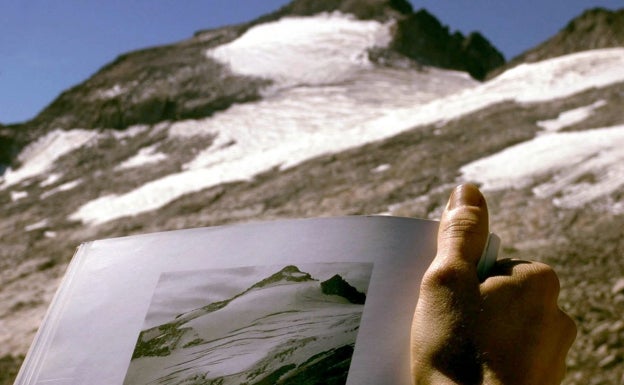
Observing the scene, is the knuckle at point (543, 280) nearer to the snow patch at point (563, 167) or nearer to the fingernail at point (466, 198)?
the fingernail at point (466, 198)

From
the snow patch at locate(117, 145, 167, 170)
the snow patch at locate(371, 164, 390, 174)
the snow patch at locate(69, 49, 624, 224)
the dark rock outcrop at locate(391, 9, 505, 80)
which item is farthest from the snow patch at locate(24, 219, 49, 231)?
the dark rock outcrop at locate(391, 9, 505, 80)

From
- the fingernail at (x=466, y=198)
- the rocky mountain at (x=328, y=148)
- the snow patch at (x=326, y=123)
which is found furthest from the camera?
the snow patch at (x=326, y=123)

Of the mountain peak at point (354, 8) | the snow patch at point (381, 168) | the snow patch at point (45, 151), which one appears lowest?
the snow patch at point (381, 168)

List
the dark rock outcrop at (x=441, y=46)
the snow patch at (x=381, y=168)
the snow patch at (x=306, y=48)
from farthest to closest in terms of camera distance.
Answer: the dark rock outcrop at (x=441, y=46)
the snow patch at (x=306, y=48)
the snow patch at (x=381, y=168)

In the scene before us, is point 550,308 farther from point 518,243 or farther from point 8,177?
point 8,177

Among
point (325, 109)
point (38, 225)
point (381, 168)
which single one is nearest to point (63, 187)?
point (38, 225)

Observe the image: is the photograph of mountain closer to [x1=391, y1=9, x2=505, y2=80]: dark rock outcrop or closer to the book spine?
the book spine

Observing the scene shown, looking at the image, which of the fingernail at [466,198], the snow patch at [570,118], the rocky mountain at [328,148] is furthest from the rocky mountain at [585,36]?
the fingernail at [466,198]

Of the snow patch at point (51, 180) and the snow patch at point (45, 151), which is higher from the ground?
the snow patch at point (45, 151)

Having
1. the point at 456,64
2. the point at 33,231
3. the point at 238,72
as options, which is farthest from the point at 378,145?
the point at 456,64
